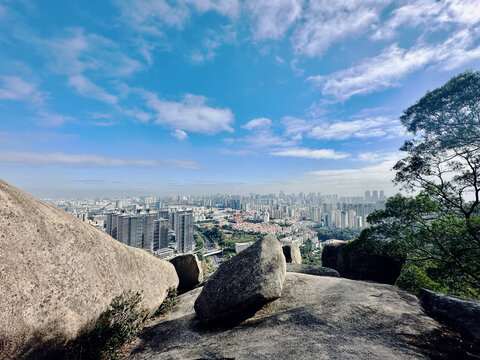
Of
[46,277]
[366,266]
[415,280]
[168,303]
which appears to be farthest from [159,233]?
[46,277]

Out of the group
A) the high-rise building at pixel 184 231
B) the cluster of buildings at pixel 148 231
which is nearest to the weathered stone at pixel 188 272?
the cluster of buildings at pixel 148 231

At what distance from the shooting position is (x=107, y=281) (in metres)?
4.39

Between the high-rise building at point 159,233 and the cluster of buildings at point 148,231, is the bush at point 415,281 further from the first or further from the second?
the high-rise building at point 159,233

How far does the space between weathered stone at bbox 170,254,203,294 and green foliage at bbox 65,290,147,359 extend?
3294 mm

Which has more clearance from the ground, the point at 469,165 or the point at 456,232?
the point at 469,165

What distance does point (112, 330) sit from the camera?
13.9 feet

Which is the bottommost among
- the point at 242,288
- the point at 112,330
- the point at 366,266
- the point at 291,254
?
the point at 291,254

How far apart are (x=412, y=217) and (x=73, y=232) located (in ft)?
35.7

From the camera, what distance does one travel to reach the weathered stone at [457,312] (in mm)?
3621

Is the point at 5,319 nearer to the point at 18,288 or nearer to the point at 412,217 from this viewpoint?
the point at 18,288

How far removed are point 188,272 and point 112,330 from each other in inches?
170

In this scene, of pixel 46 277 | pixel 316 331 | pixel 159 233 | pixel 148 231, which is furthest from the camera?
pixel 159 233

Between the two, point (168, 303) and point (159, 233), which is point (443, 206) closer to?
point (168, 303)

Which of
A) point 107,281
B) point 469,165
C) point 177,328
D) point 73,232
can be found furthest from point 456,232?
point 73,232
